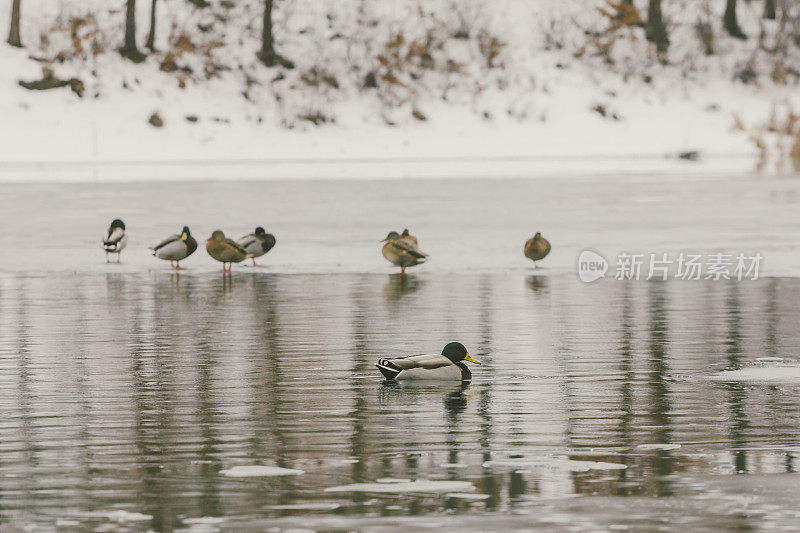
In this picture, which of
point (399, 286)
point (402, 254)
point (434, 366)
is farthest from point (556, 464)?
point (402, 254)

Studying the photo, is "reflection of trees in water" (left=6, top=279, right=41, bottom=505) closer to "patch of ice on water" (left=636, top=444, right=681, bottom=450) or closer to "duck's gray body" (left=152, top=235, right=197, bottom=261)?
"patch of ice on water" (left=636, top=444, right=681, bottom=450)

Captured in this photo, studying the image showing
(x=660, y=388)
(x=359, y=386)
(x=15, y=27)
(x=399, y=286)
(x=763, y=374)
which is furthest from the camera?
(x=15, y=27)

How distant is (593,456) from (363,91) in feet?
151

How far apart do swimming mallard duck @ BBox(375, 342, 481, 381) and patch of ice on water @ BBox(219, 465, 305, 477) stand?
2.85 metres

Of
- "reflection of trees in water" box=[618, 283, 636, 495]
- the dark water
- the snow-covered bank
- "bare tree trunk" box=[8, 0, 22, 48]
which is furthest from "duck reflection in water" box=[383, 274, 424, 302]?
"bare tree trunk" box=[8, 0, 22, 48]

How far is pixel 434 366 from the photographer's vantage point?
1187cm

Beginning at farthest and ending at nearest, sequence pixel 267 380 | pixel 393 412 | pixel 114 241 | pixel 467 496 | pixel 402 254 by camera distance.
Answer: pixel 114 241
pixel 402 254
pixel 267 380
pixel 393 412
pixel 467 496

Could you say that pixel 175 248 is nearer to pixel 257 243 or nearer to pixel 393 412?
pixel 257 243

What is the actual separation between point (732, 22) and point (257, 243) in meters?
44.2

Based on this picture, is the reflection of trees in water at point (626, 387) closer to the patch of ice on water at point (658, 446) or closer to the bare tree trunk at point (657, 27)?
the patch of ice on water at point (658, 446)

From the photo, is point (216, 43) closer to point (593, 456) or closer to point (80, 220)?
point (80, 220)

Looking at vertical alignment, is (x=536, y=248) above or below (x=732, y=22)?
below

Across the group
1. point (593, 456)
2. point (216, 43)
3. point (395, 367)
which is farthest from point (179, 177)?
point (593, 456)

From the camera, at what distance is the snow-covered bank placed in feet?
156
